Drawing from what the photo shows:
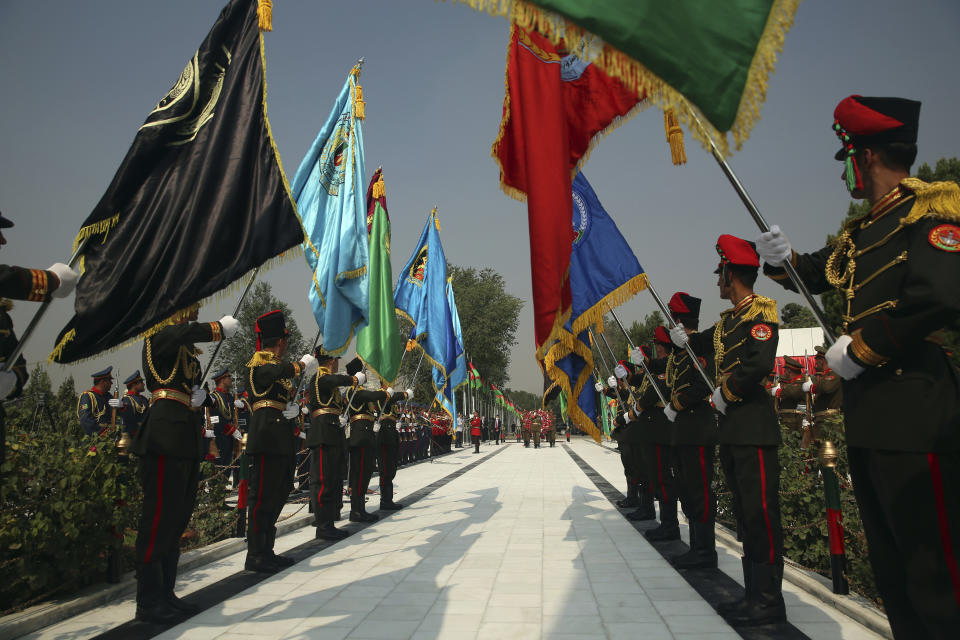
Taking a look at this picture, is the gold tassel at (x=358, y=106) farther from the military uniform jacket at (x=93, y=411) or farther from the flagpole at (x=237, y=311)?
the military uniform jacket at (x=93, y=411)

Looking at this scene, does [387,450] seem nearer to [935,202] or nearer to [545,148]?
[545,148]

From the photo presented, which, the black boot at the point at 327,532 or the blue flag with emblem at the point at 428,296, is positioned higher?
the blue flag with emblem at the point at 428,296

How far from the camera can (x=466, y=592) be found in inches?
189

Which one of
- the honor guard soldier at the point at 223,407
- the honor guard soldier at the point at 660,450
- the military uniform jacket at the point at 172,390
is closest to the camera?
the military uniform jacket at the point at 172,390

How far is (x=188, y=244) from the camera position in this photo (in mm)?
3982

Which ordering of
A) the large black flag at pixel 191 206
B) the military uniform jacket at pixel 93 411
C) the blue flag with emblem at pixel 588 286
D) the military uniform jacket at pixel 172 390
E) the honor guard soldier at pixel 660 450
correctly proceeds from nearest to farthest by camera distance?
the large black flag at pixel 191 206
the military uniform jacket at pixel 172 390
the blue flag with emblem at pixel 588 286
the honor guard soldier at pixel 660 450
the military uniform jacket at pixel 93 411

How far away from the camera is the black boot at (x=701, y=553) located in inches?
211

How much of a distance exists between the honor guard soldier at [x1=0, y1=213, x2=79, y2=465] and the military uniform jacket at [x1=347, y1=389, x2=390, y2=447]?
529 cm

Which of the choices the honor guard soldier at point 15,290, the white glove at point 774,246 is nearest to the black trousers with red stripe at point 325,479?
the honor guard soldier at point 15,290

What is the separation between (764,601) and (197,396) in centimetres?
430

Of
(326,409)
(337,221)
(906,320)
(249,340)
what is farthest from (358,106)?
(249,340)

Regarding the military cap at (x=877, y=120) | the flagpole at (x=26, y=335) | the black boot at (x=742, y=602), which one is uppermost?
the military cap at (x=877, y=120)

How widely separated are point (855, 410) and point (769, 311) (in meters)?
2.01

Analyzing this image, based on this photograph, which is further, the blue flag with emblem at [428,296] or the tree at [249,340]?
the tree at [249,340]
